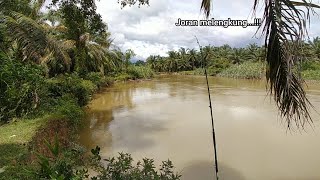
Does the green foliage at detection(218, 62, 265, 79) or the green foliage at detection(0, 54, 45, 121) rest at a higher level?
the green foliage at detection(0, 54, 45, 121)

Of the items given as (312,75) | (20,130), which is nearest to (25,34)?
(20,130)

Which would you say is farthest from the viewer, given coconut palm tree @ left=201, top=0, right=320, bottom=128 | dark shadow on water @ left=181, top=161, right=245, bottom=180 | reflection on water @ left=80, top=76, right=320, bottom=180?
reflection on water @ left=80, top=76, right=320, bottom=180

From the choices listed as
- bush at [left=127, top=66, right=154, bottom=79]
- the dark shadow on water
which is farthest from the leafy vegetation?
bush at [left=127, top=66, right=154, bottom=79]

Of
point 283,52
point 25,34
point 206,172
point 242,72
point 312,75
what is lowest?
point 206,172

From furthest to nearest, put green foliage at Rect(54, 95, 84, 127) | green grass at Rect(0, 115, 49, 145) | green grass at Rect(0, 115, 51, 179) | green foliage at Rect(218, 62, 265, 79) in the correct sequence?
1. green foliage at Rect(218, 62, 265, 79)
2. green foliage at Rect(54, 95, 84, 127)
3. green grass at Rect(0, 115, 49, 145)
4. green grass at Rect(0, 115, 51, 179)

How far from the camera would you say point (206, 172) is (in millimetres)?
7145

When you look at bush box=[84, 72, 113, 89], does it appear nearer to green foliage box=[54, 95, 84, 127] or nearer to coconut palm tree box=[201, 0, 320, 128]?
green foliage box=[54, 95, 84, 127]

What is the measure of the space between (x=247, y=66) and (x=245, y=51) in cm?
1159

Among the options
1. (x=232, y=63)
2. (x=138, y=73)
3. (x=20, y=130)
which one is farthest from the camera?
(x=232, y=63)

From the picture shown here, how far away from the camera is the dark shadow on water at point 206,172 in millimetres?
6845

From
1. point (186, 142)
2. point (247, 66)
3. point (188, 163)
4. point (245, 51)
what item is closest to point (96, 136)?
point (186, 142)

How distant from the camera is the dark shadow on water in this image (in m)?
6.84

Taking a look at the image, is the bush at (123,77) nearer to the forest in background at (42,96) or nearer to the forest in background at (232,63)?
the forest in background at (232,63)

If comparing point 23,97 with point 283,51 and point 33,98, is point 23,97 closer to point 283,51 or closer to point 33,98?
point 33,98
